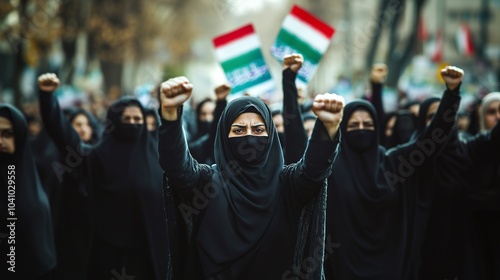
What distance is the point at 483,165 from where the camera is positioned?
5488 mm

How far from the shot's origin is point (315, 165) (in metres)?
3.13

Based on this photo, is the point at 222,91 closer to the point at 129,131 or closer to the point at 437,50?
the point at 129,131

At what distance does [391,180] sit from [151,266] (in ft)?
5.89

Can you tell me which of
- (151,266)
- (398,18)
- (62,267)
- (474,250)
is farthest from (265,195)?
(398,18)

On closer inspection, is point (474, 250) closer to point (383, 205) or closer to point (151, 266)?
point (383, 205)

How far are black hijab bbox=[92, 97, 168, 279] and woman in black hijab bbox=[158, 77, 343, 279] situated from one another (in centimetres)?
167

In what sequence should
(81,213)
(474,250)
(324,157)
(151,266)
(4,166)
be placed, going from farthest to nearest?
(81,213) < (474,250) < (151,266) < (4,166) < (324,157)

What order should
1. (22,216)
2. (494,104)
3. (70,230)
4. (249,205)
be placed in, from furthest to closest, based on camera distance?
(494,104) < (70,230) < (22,216) < (249,205)

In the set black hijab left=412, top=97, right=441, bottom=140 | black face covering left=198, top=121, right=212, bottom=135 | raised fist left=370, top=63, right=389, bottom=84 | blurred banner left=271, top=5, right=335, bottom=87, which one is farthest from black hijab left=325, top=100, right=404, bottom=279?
black face covering left=198, top=121, right=212, bottom=135

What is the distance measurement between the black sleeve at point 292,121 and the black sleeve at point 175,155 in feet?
5.03

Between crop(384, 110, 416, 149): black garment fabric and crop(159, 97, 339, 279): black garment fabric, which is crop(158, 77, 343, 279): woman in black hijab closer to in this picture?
crop(159, 97, 339, 279): black garment fabric

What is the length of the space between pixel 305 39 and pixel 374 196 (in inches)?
90.2

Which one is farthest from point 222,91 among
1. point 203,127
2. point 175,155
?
point 175,155

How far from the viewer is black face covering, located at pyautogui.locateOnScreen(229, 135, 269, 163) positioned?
3332 millimetres
